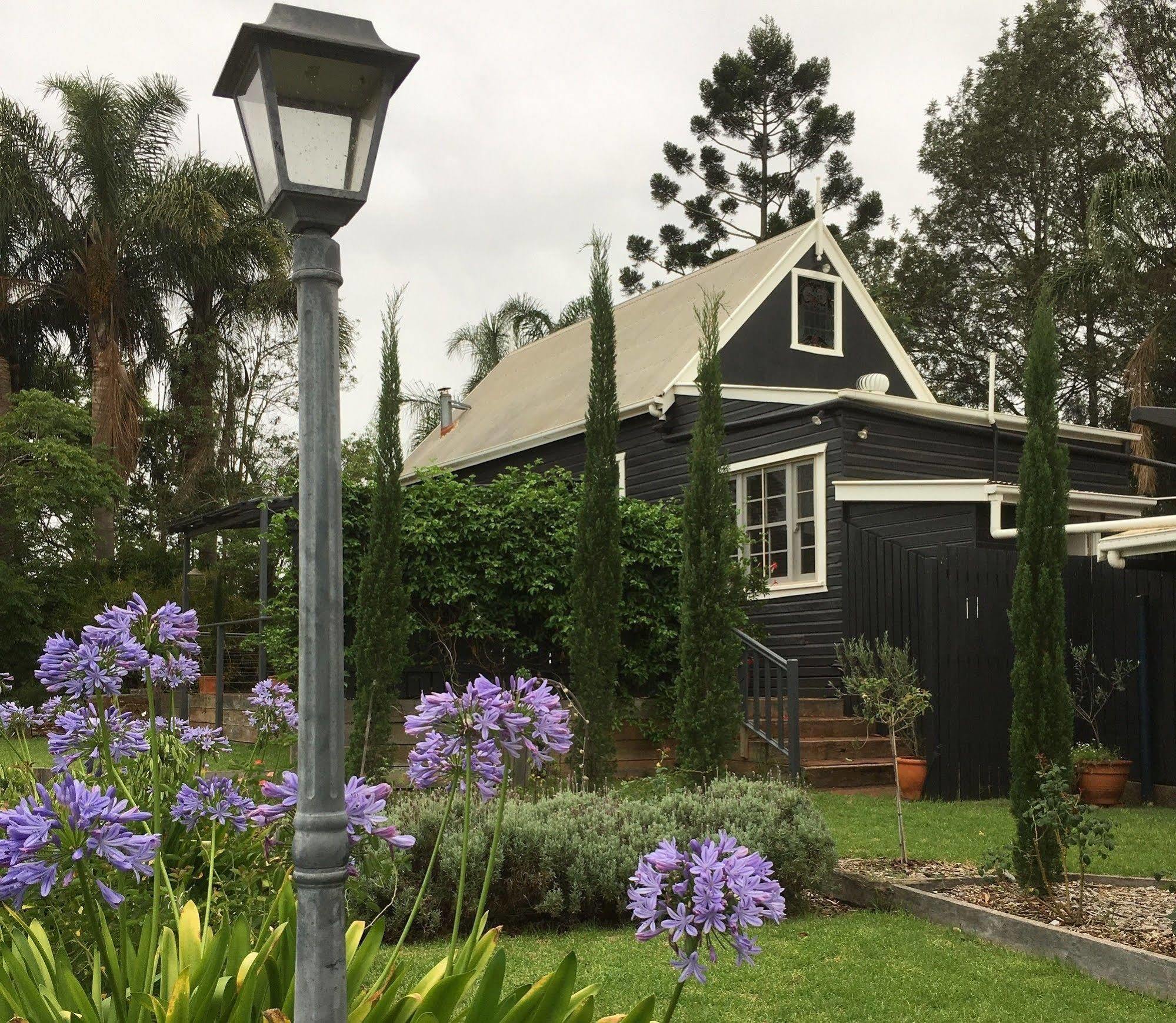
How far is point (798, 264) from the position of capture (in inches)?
687

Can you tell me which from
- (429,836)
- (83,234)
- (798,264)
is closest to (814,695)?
(798,264)

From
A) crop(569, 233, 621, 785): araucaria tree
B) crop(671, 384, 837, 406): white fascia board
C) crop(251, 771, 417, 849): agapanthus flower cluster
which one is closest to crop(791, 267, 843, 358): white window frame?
crop(671, 384, 837, 406): white fascia board

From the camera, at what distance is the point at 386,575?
10648mm

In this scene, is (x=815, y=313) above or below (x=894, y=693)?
above

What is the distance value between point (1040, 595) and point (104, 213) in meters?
22.3

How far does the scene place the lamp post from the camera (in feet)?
8.24

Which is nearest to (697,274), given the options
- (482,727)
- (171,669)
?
(171,669)

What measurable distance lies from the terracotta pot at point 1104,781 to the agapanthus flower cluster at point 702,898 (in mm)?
9745

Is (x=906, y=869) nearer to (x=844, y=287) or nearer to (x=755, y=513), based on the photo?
(x=755, y=513)

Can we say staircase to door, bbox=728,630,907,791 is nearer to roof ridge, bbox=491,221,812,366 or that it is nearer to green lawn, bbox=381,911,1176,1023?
green lawn, bbox=381,911,1176,1023

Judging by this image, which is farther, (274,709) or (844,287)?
(844,287)

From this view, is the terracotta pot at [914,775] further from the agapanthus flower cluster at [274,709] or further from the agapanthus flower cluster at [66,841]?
the agapanthus flower cluster at [66,841]

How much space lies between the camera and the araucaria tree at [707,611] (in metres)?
8.84

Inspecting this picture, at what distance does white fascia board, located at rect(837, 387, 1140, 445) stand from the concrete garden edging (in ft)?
24.3
